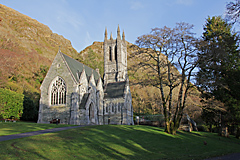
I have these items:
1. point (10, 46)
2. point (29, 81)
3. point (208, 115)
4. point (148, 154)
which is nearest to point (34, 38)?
point (10, 46)

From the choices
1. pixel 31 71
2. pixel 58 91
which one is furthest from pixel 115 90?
pixel 31 71

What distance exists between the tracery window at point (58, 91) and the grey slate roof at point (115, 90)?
40.2 feet

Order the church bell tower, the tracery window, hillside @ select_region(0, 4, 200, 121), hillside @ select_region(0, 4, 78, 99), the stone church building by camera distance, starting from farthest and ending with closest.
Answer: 1. the church bell tower
2. hillside @ select_region(0, 4, 78, 99)
3. hillside @ select_region(0, 4, 200, 121)
4. the tracery window
5. the stone church building

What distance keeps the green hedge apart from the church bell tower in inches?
861

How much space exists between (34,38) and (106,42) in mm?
88273

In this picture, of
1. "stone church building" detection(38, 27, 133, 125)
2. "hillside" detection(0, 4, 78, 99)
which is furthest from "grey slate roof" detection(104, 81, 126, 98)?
"hillside" detection(0, 4, 78, 99)

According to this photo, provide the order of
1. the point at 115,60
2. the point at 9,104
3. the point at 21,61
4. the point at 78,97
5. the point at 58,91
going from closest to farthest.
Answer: the point at 9,104 → the point at 78,97 → the point at 58,91 → the point at 115,60 → the point at 21,61

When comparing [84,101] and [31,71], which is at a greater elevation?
[31,71]

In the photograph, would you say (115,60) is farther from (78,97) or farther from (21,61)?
(21,61)

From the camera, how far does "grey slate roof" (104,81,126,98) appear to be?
44.4m

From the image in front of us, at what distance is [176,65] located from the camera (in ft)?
78.2

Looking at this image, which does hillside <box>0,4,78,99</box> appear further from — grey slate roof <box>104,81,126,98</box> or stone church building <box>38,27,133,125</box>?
grey slate roof <box>104,81,126,98</box>

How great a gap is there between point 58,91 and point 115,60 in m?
21.7

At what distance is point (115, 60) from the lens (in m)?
53.6
